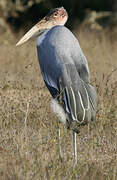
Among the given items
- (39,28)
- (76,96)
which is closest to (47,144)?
(76,96)

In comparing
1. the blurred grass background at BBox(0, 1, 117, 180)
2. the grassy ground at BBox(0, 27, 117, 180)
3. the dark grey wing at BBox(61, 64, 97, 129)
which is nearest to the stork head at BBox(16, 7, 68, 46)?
the blurred grass background at BBox(0, 1, 117, 180)

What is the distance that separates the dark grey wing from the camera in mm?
3814

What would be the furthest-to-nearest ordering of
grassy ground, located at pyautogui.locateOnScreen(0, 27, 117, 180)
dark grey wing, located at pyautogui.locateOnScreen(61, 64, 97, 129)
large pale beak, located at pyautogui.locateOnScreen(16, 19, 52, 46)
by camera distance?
large pale beak, located at pyautogui.locateOnScreen(16, 19, 52, 46) → dark grey wing, located at pyautogui.locateOnScreen(61, 64, 97, 129) → grassy ground, located at pyautogui.locateOnScreen(0, 27, 117, 180)

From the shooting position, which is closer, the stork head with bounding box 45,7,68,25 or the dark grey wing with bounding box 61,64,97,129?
the dark grey wing with bounding box 61,64,97,129

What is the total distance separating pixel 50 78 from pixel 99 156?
86 cm

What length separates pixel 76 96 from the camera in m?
3.86

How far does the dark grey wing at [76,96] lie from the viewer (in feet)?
12.5

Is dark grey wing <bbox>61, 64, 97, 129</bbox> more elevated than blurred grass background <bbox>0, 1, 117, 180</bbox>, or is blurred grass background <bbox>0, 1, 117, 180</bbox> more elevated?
dark grey wing <bbox>61, 64, 97, 129</bbox>

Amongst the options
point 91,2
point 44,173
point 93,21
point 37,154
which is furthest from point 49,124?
point 91,2

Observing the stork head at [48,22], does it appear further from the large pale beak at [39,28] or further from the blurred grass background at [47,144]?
the blurred grass background at [47,144]

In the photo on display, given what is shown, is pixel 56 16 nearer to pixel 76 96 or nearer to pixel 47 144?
pixel 76 96

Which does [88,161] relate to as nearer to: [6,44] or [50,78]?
[50,78]

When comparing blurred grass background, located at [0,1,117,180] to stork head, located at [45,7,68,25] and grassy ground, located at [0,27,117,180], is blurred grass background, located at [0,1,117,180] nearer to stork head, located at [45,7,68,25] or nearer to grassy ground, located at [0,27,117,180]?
grassy ground, located at [0,27,117,180]

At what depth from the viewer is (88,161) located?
12.2 ft
